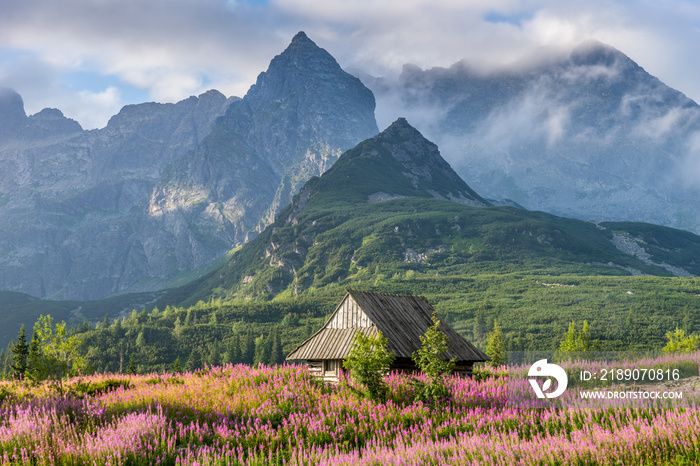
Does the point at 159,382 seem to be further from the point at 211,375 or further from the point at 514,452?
the point at 514,452

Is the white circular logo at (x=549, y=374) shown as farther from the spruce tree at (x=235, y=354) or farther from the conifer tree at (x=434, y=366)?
the spruce tree at (x=235, y=354)

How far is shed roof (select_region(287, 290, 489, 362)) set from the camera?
30.0 meters

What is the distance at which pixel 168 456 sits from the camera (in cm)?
1253

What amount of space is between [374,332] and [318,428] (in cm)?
1421

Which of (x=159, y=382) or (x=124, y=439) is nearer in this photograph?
(x=124, y=439)

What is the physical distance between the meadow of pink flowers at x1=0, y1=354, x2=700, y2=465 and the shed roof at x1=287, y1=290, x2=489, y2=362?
29.4 feet

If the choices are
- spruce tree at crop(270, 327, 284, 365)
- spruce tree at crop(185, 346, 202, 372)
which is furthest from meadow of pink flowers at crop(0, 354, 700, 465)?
spruce tree at crop(185, 346, 202, 372)

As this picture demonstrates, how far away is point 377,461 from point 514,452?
9.31 ft

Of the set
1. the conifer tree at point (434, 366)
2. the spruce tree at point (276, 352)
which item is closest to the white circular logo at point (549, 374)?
the conifer tree at point (434, 366)

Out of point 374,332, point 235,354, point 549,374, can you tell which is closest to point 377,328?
point 374,332

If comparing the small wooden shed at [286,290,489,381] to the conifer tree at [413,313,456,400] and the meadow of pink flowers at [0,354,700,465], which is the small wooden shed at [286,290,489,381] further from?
the meadow of pink flowers at [0,354,700,465]

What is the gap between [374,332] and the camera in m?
29.0

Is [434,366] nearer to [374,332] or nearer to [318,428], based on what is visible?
[318,428]

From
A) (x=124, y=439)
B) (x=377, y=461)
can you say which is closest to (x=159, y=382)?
(x=124, y=439)
